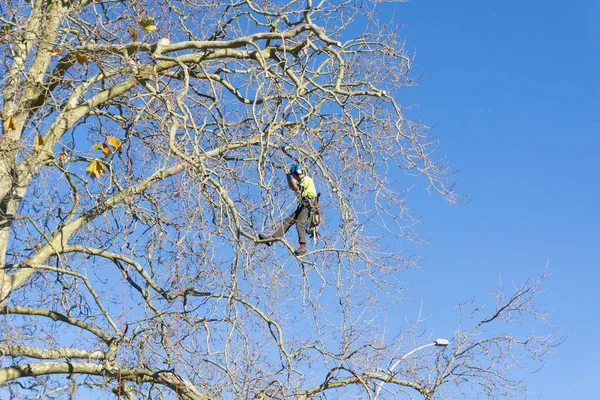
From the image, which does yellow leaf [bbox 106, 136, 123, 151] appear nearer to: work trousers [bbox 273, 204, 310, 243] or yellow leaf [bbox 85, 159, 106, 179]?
yellow leaf [bbox 85, 159, 106, 179]

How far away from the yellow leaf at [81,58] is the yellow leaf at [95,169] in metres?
0.93

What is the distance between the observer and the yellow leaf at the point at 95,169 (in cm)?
869

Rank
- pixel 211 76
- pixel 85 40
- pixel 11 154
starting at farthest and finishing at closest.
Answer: pixel 211 76
pixel 85 40
pixel 11 154

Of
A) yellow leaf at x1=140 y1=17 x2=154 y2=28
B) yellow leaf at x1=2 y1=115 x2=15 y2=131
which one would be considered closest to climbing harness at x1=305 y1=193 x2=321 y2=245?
yellow leaf at x1=140 y1=17 x2=154 y2=28

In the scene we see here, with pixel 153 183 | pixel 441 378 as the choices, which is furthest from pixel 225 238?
pixel 441 378

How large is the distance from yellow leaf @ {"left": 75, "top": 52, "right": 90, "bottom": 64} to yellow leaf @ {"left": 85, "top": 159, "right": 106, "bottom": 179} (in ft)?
3.05

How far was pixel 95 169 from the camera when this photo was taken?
28.7ft

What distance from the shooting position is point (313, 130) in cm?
930

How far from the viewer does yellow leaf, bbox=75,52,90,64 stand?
8.53 metres

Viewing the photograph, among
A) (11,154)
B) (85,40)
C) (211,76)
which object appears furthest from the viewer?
(211,76)

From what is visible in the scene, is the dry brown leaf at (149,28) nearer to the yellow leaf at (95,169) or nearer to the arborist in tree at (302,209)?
the yellow leaf at (95,169)

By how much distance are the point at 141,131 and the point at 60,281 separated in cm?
177

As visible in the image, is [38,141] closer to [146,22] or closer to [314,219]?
[146,22]

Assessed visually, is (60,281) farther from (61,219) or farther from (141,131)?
→ (141,131)
